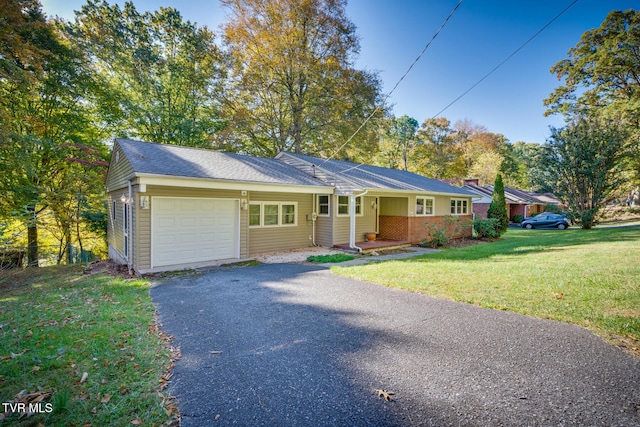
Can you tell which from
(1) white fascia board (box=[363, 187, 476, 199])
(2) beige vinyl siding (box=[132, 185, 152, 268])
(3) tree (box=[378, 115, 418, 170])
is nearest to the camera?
(2) beige vinyl siding (box=[132, 185, 152, 268])

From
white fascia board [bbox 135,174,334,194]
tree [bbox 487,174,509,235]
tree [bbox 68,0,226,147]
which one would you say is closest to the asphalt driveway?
white fascia board [bbox 135,174,334,194]

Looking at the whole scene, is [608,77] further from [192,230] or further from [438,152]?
[192,230]

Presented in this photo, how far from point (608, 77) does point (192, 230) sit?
93.6ft

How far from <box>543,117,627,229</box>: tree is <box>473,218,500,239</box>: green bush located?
18.7 ft

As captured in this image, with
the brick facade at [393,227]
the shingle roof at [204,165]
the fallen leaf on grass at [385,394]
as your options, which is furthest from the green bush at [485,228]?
the fallen leaf on grass at [385,394]

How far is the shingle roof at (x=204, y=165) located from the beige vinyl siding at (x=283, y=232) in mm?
773

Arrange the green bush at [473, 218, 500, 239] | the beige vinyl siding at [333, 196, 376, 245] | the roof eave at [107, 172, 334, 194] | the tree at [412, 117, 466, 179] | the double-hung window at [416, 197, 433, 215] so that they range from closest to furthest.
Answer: the roof eave at [107, 172, 334, 194]
the beige vinyl siding at [333, 196, 376, 245]
the double-hung window at [416, 197, 433, 215]
the green bush at [473, 218, 500, 239]
the tree at [412, 117, 466, 179]

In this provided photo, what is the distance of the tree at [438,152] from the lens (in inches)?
1369

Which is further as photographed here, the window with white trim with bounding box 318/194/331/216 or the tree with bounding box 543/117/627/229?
the tree with bounding box 543/117/627/229

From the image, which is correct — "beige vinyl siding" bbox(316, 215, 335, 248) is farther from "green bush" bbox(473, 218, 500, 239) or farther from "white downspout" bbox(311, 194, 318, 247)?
"green bush" bbox(473, 218, 500, 239)

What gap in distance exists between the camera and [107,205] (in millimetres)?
14492

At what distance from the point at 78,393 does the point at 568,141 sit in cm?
2324

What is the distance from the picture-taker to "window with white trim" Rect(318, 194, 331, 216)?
12969 mm

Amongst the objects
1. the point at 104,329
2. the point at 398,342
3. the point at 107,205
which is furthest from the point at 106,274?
the point at 398,342
